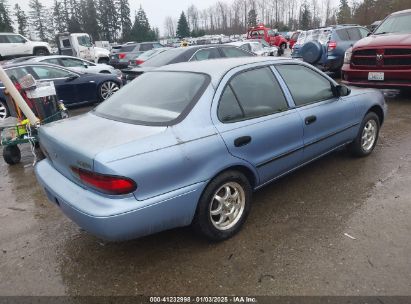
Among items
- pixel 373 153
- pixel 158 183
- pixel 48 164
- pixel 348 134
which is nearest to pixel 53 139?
pixel 48 164

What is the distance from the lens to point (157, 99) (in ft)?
10.7

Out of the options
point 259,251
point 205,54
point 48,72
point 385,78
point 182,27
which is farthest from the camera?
point 182,27

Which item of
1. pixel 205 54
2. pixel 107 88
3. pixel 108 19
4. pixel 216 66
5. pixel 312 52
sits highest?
pixel 108 19

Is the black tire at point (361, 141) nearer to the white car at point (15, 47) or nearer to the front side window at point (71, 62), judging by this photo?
the front side window at point (71, 62)

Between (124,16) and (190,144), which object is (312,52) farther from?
(124,16)

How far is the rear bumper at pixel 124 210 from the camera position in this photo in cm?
244

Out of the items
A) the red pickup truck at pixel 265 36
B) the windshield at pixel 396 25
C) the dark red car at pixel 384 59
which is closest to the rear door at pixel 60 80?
the dark red car at pixel 384 59

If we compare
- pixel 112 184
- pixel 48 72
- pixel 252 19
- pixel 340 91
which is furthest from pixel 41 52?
pixel 252 19

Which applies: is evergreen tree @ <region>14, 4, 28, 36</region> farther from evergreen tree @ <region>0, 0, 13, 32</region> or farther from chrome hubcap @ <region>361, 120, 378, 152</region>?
chrome hubcap @ <region>361, 120, 378, 152</region>

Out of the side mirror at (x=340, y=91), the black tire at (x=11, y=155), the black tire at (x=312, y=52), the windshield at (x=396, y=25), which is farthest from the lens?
the black tire at (x=312, y=52)

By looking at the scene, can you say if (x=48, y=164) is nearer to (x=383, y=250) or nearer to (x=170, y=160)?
(x=170, y=160)

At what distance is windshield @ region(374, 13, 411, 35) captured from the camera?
26.1 feet

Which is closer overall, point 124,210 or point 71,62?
point 124,210

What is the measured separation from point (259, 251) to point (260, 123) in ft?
3.69
